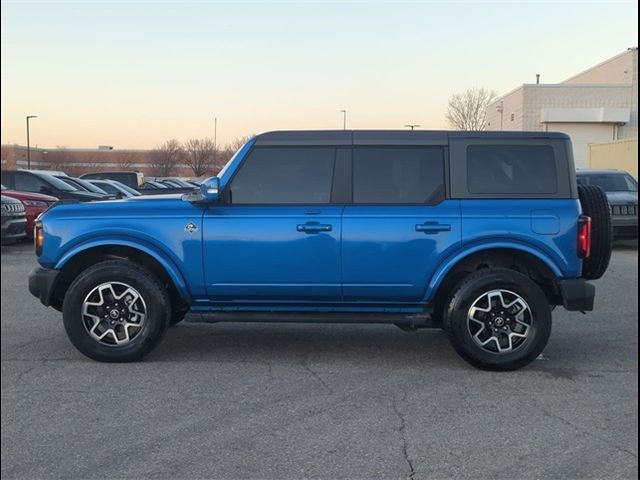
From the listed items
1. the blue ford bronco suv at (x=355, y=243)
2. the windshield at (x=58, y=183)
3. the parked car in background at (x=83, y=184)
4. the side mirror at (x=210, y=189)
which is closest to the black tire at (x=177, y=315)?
the blue ford bronco suv at (x=355, y=243)

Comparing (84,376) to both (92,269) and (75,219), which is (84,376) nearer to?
(92,269)

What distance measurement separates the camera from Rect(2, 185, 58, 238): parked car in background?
14047 millimetres

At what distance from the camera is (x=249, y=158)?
18.4 ft

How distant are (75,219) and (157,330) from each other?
1150 mm

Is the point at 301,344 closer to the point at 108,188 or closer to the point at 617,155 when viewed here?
the point at 108,188

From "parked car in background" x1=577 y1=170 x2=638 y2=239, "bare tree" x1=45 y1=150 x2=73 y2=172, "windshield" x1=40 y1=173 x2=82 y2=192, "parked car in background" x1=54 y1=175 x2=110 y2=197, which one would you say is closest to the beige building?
"parked car in background" x1=577 y1=170 x2=638 y2=239

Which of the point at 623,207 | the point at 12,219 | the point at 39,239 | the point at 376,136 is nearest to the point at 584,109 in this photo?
the point at 623,207

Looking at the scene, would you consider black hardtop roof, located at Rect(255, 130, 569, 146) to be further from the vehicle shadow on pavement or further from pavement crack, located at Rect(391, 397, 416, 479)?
pavement crack, located at Rect(391, 397, 416, 479)

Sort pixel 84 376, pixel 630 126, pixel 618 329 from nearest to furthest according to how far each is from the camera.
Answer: pixel 84 376
pixel 618 329
pixel 630 126

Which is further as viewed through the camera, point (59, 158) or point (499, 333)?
point (59, 158)

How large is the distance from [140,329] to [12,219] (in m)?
9.00

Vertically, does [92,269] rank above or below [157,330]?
above

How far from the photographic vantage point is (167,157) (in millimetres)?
6402

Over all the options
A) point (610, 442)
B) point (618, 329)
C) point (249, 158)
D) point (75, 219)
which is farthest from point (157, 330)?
point (618, 329)
